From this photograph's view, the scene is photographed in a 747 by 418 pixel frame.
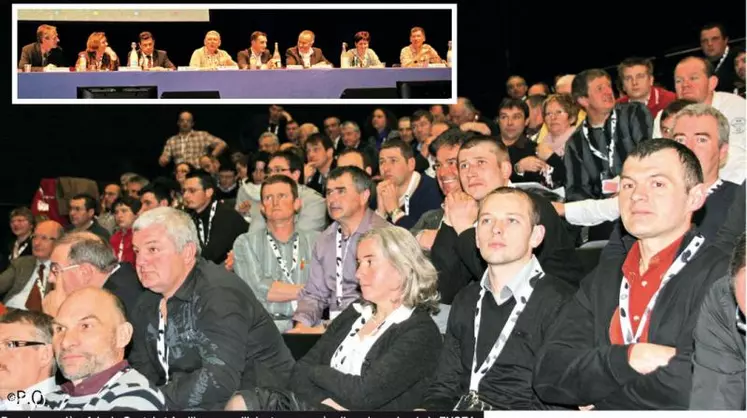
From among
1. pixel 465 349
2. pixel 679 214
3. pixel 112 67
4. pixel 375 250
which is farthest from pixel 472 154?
pixel 112 67

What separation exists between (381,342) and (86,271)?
1.87 metres

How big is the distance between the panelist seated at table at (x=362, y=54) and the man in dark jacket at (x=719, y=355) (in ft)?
9.55

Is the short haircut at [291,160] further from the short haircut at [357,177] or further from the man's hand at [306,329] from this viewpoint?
the man's hand at [306,329]

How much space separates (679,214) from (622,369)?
551mm

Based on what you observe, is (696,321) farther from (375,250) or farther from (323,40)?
(323,40)

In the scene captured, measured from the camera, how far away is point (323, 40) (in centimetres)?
572

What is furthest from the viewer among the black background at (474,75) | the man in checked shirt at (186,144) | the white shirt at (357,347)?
the man in checked shirt at (186,144)

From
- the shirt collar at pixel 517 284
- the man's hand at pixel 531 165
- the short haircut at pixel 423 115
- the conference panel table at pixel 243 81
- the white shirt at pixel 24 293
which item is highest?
the conference panel table at pixel 243 81

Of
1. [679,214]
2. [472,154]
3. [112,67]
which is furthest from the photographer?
[112,67]

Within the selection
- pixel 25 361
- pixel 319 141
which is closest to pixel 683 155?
pixel 25 361

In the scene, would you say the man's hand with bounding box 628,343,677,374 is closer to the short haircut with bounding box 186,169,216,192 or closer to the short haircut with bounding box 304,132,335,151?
the short haircut with bounding box 186,169,216,192

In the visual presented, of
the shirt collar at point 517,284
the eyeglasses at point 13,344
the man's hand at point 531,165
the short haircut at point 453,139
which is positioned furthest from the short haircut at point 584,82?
the eyeglasses at point 13,344

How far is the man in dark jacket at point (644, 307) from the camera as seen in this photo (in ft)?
→ 10.7

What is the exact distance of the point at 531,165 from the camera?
6.82 meters
